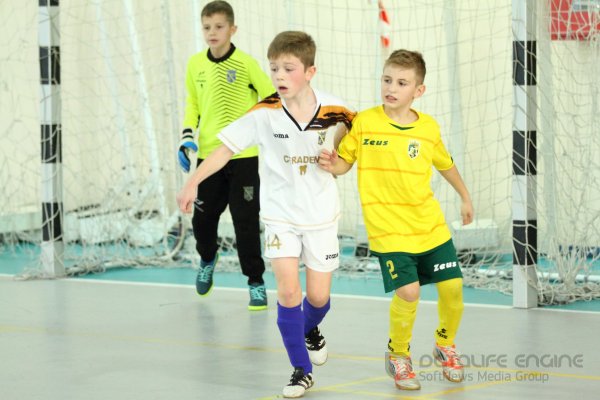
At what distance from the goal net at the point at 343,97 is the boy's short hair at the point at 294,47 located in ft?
8.19

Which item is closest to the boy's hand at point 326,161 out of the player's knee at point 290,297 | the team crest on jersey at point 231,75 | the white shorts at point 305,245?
the white shorts at point 305,245

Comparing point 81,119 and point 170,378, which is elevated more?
point 81,119

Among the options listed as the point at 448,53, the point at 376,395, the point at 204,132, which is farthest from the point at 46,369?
the point at 448,53

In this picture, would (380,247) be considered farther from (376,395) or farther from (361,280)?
(361,280)

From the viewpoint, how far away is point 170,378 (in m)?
4.29

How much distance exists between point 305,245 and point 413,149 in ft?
1.93

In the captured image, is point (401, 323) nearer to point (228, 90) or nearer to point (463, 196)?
point (463, 196)

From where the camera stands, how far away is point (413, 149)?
4.12 metres

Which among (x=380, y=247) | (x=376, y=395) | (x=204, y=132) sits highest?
(x=204, y=132)

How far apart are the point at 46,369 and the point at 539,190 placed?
3.96m

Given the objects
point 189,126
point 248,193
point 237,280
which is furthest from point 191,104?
point 237,280

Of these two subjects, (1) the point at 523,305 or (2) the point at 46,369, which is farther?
(1) the point at 523,305

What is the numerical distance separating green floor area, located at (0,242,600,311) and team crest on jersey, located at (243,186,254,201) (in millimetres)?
1038

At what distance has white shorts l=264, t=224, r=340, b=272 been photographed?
412cm
